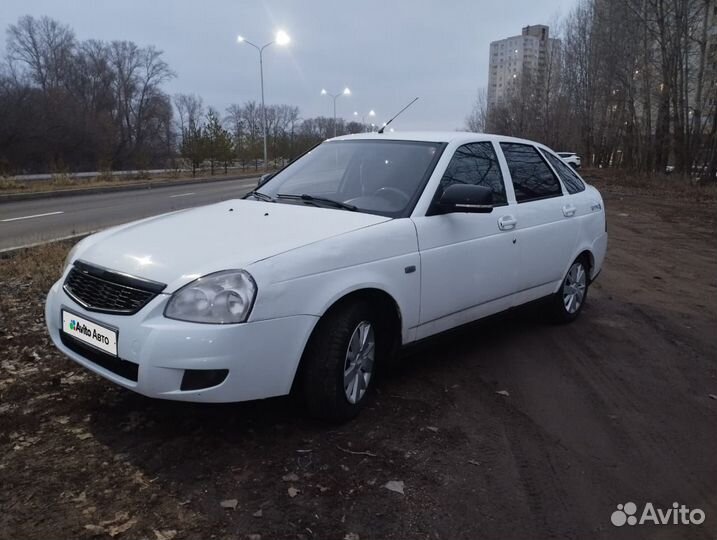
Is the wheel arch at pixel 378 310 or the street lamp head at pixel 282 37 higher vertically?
the street lamp head at pixel 282 37

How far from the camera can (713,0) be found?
23.6 m

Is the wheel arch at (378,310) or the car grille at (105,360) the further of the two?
the wheel arch at (378,310)

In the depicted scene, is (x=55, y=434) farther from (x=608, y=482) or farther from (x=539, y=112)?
(x=539, y=112)

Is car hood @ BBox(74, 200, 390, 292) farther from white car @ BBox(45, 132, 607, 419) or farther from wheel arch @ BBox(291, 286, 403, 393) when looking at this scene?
wheel arch @ BBox(291, 286, 403, 393)

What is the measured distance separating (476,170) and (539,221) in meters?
0.79

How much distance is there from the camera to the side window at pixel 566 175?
507 cm

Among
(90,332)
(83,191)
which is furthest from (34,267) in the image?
(83,191)

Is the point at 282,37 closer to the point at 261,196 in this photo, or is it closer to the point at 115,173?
the point at 115,173

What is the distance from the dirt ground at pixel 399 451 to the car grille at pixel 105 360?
420mm

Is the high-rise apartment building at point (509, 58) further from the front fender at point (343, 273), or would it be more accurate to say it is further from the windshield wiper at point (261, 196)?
the front fender at point (343, 273)

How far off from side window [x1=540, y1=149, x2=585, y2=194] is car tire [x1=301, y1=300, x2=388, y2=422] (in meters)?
2.76

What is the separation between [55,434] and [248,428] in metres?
1.02

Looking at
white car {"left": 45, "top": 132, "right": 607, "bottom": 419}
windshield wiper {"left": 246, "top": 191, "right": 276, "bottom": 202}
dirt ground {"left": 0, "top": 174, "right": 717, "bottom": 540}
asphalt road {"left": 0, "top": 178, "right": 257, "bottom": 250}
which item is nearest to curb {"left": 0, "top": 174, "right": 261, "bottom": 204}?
asphalt road {"left": 0, "top": 178, "right": 257, "bottom": 250}

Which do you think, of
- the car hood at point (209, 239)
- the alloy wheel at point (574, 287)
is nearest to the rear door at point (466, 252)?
the car hood at point (209, 239)
